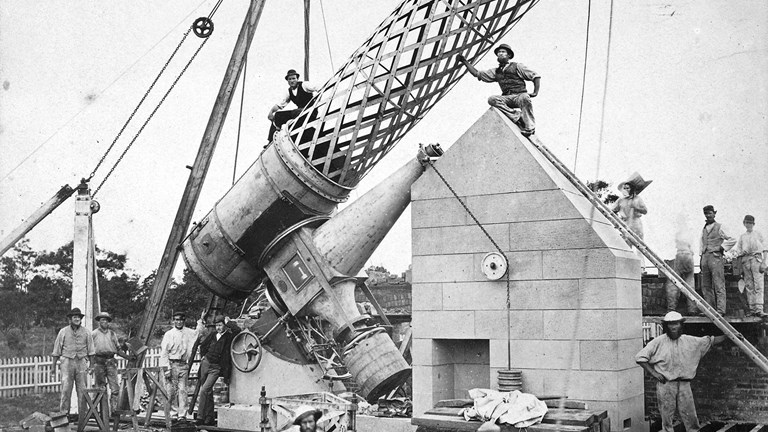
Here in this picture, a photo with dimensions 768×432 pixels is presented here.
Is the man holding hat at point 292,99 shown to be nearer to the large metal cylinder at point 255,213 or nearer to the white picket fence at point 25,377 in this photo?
the large metal cylinder at point 255,213

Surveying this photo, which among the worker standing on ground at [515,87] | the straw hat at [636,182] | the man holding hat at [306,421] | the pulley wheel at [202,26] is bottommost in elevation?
the man holding hat at [306,421]

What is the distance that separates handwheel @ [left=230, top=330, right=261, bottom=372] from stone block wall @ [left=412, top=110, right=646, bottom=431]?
4.72 metres

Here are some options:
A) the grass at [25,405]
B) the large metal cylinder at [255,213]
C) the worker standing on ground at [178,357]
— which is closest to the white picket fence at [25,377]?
the grass at [25,405]

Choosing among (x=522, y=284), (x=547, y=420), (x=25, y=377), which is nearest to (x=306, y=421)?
(x=547, y=420)

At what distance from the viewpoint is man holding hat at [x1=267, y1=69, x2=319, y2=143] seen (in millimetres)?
14234

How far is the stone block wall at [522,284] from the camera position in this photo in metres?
9.89

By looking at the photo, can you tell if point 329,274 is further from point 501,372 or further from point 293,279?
point 501,372

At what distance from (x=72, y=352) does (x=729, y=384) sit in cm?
1121

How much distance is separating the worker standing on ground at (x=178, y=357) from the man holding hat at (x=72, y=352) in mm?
1602

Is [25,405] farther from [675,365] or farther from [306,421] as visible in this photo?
[675,365]

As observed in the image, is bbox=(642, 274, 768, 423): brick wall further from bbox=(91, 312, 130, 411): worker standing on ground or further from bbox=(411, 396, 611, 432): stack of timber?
bbox=(91, 312, 130, 411): worker standing on ground

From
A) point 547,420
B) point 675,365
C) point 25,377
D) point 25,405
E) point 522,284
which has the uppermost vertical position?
point 522,284

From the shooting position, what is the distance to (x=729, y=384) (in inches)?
471

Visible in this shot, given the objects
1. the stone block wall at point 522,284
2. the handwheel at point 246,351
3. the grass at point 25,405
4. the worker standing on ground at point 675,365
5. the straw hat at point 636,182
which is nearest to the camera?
the worker standing on ground at point 675,365
